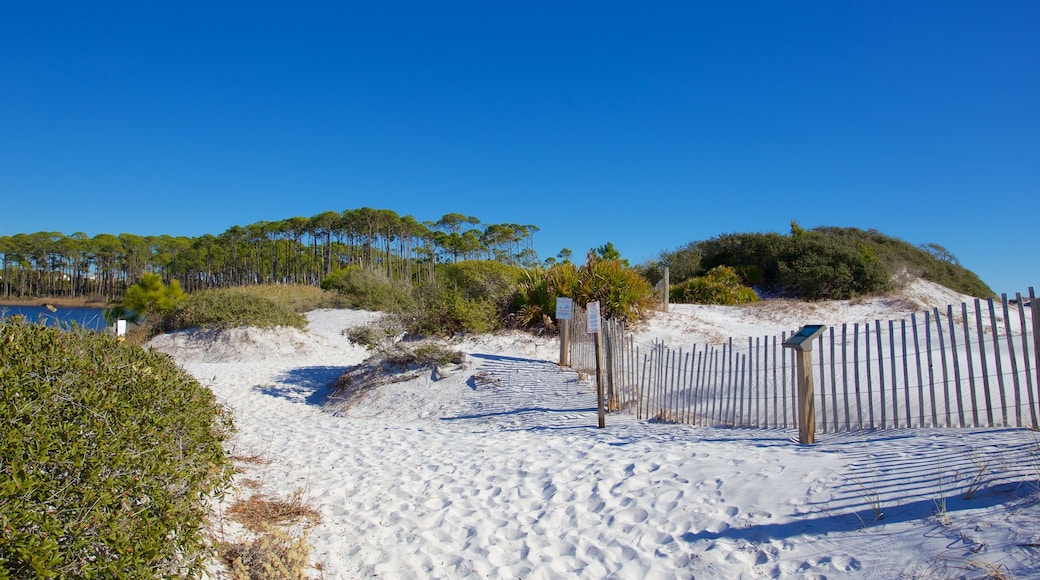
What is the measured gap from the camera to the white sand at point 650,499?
11.1ft

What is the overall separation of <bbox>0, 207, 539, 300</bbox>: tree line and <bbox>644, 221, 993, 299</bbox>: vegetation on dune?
3143 centimetres

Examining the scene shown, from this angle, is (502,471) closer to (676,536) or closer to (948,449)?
(676,536)

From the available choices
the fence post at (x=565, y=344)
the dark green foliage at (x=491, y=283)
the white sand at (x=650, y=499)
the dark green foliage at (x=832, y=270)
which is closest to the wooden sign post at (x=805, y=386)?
the white sand at (x=650, y=499)

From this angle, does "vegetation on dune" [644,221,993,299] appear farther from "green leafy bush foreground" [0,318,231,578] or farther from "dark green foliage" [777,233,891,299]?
"green leafy bush foreground" [0,318,231,578]

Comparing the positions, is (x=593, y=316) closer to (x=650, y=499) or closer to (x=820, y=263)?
(x=650, y=499)

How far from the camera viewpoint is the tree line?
59.6 m

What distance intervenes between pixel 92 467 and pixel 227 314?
56.0 ft

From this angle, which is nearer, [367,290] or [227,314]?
[227,314]

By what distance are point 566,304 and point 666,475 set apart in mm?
4304

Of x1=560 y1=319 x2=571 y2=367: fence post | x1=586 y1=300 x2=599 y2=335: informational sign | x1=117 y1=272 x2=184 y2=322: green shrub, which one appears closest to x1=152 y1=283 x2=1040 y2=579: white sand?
x1=586 y1=300 x2=599 y2=335: informational sign

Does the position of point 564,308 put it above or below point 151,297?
below

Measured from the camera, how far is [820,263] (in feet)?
72.6

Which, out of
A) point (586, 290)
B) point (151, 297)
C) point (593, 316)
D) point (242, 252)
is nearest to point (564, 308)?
point (593, 316)

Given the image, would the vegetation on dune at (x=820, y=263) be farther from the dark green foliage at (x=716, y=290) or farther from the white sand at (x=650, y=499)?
the white sand at (x=650, y=499)
